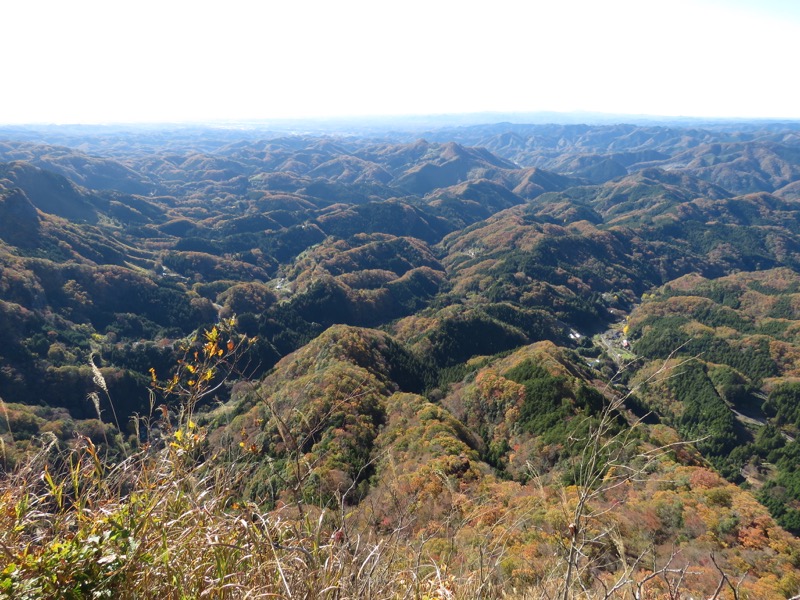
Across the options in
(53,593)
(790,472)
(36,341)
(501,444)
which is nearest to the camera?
(53,593)

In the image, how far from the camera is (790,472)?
8588 cm

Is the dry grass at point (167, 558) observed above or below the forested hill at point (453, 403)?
above

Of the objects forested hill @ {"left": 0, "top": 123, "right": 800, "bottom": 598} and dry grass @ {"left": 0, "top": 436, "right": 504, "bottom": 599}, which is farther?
forested hill @ {"left": 0, "top": 123, "right": 800, "bottom": 598}

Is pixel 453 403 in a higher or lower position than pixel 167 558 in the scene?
lower

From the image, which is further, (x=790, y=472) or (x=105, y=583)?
(x=790, y=472)

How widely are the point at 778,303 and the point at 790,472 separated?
123393 millimetres

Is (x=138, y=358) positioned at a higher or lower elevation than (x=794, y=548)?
lower

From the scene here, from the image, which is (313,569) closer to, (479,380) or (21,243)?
(479,380)

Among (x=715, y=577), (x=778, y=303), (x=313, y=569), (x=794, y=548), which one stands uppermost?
(x=313, y=569)

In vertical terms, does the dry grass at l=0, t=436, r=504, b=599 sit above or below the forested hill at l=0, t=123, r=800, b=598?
above

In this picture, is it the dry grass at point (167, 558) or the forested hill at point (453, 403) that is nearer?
the dry grass at point (167, 558)

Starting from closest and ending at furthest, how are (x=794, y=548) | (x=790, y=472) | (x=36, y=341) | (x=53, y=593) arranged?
(x=53, y=593) < (x=794, y=548) < (x=790, y=472) < (x=36, y=341)

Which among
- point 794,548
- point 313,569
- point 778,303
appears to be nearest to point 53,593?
point 313,569

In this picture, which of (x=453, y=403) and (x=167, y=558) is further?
(x=453, y=403)
